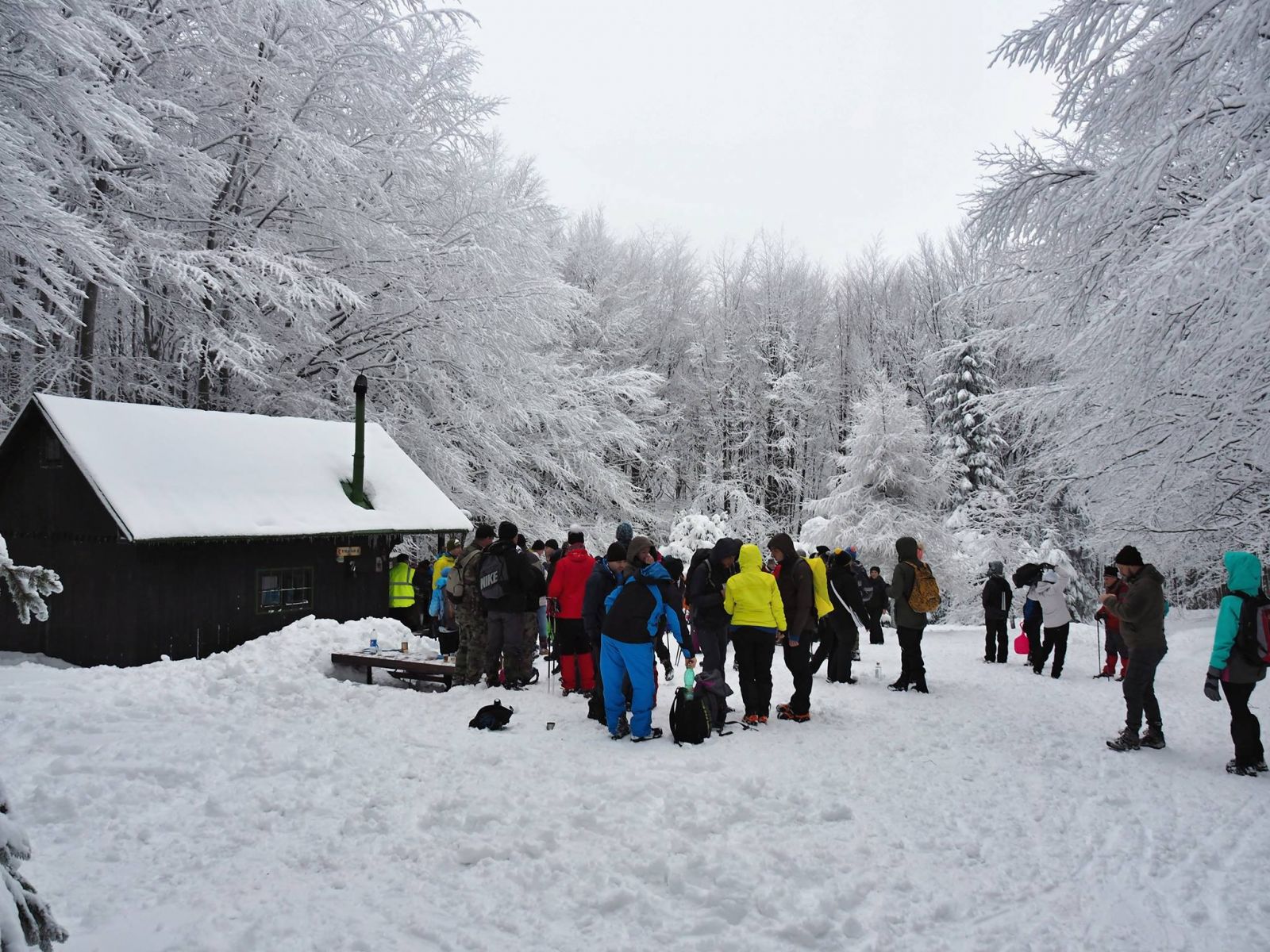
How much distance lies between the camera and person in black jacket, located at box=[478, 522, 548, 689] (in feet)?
30.0

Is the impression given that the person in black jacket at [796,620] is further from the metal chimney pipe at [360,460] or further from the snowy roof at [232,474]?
the metal chimney pipe at [360,460]

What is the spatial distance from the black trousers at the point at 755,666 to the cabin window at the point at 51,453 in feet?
32.3

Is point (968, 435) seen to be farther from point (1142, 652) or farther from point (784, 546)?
point (1142, 652)

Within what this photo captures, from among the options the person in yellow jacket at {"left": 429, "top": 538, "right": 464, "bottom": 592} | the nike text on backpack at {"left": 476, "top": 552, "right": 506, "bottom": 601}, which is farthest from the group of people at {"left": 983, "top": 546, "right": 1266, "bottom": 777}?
the person in yellow jacket at {"left": 429, "top": 538, "right": 464, "bottom": 592}

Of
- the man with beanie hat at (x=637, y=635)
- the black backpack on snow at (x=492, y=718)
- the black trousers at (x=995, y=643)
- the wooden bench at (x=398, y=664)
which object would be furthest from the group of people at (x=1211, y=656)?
the wooden bench at (x=398, y=664)

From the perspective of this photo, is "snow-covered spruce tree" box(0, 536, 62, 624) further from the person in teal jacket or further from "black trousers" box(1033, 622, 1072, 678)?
"black trousers" box(1033, 622, 1072, 678)

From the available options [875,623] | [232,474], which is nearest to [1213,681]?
[875,623]

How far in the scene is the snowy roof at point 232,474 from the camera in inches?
412

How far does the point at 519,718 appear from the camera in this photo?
8031mm

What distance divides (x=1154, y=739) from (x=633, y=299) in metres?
27.6

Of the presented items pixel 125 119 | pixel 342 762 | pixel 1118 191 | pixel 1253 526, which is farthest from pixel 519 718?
pixel 1253 526

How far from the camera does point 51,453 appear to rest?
1115 centimetres

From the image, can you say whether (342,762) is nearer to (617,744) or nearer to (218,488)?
(617,744)

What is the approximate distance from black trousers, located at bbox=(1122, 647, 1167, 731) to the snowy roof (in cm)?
1055
